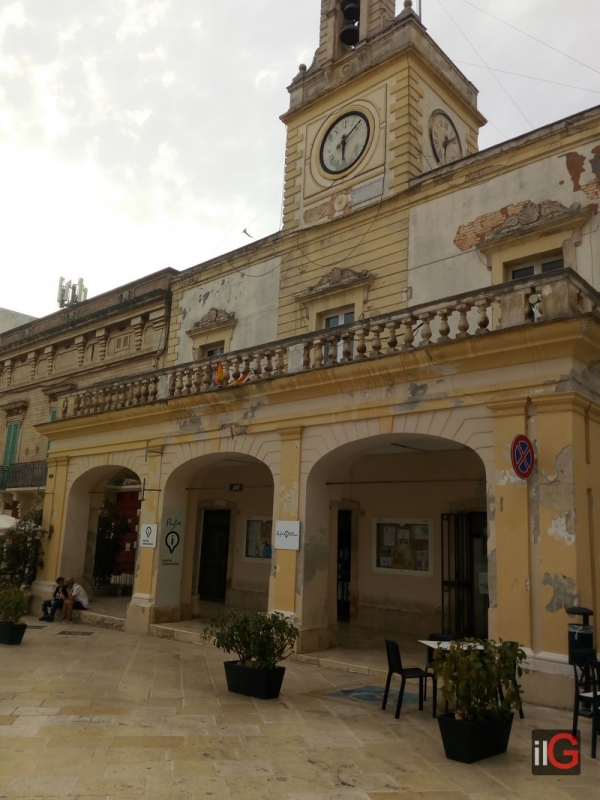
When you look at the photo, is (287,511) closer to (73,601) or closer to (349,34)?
(73,601)

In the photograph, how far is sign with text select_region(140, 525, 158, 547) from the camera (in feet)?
41.8

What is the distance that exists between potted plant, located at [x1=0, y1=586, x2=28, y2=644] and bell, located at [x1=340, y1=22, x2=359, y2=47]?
13.5 metres

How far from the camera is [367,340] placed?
10.3m

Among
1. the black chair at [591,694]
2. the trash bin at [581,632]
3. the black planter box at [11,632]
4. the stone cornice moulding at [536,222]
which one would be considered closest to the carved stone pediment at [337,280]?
the stone cornice moulding at [536,222]

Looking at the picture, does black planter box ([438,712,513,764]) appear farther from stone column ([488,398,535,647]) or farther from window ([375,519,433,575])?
window ([375,519,433,575])

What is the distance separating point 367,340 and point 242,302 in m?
5.93

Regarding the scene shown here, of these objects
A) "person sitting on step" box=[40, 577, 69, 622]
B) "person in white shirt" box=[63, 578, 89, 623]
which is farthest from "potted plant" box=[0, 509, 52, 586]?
"person in white shirt" box=[63, 578, 89, 623]

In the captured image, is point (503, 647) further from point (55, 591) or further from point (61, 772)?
point (55, 591)

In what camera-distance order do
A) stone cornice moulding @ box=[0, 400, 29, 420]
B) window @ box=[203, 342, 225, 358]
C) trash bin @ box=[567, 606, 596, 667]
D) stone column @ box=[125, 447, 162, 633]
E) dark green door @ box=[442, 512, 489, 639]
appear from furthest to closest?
1. stone cornice moulding @ box=[0, 400, 29, 420]
2. window @ box=[203, 342, 225, 358]
3. stone column @ box=[125, 447, 162, 633]
4. dark green door @ box=[442, 512, 489, 639]
5. trash bin @ box=[567, 606, 596, 667]

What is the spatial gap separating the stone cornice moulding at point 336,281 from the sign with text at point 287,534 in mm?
5073

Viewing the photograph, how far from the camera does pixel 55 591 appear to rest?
14188mm

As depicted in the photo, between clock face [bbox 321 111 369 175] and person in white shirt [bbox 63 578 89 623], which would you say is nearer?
person in white shirt [bbox 63 578 89 623]

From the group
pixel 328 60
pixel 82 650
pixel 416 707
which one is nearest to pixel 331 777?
pixel 416 707

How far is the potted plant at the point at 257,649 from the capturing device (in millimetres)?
7457
